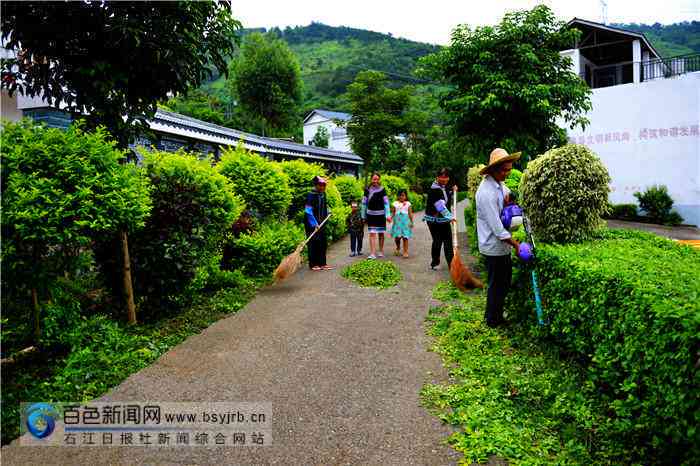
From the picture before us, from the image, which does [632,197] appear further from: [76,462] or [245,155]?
[76,462]

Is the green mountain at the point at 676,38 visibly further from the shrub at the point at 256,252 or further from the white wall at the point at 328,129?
the shrub at the point at 256,252

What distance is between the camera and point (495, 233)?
4.95m

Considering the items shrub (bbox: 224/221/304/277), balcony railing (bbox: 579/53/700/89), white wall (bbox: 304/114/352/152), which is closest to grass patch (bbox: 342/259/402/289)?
shrub (bbox: 224/221/304/277)

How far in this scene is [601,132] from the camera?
18.1 meters

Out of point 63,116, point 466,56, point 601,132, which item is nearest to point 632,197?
point 601,132

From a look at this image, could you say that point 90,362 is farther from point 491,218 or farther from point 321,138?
point 321,138

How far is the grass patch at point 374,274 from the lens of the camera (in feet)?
25.5

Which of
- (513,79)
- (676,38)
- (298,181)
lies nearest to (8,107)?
(298,181)

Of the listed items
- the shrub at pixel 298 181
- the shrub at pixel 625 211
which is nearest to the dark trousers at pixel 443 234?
the shrub at pixel 298 181

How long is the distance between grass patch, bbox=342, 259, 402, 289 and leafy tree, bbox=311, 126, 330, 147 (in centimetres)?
3572

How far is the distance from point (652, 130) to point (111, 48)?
17.7 m

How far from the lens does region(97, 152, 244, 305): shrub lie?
571 centimetres

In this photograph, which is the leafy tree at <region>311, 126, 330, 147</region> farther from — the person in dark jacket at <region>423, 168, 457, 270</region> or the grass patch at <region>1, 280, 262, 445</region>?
the grass patch at <region>1, 280, 262, 445</region>

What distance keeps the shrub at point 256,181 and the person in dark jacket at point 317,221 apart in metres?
0.79
